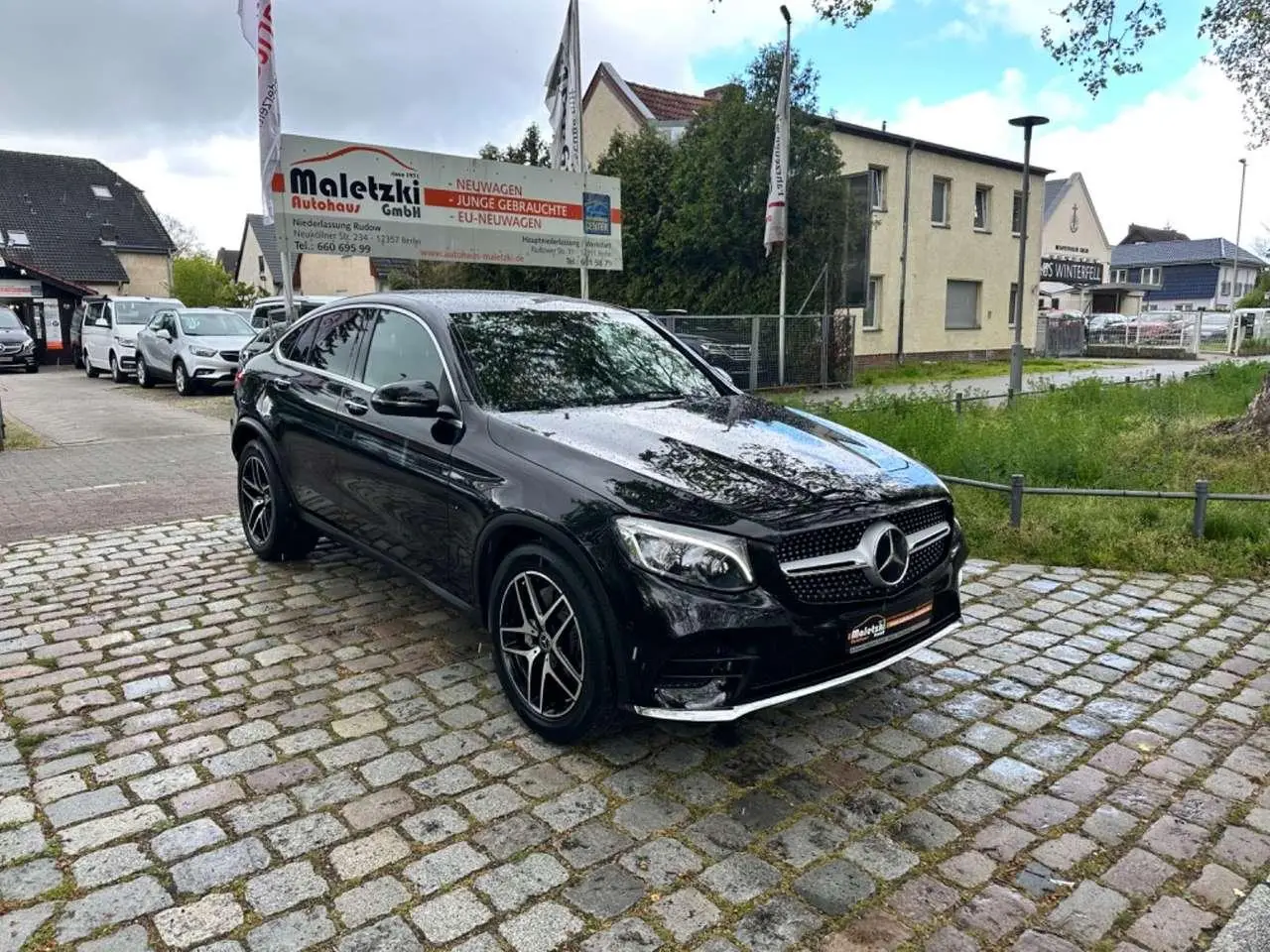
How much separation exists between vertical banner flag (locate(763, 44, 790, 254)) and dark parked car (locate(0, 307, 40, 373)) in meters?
22.0

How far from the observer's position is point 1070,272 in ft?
135

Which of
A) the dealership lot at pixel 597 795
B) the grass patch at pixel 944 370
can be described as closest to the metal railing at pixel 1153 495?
the dealership lot at pixel 597 795

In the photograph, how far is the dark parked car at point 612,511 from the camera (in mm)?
3111

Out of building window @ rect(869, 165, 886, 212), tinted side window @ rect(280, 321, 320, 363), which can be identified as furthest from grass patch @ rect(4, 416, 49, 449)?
building window @ rect(869, 165, 886, 212)

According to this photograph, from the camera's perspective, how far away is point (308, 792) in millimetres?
3244

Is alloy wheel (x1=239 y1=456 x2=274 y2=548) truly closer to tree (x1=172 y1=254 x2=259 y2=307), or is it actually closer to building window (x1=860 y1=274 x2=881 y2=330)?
building window (x1=860 y1=274 x2=881 y2=330)

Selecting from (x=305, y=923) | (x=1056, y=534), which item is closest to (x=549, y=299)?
(x=305, y=923)

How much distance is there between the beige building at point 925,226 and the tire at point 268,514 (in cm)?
2012

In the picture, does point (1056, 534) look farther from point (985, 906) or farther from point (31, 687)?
point (31, 687)

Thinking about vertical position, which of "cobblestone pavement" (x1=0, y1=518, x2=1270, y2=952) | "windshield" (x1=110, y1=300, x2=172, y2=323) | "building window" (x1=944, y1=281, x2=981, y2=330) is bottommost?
"cobblestone pavement" (x1=0, y1=518, x2=1270, y2=952)

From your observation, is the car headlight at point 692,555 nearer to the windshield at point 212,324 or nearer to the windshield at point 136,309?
the windshield at point 212,324

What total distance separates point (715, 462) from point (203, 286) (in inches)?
2005

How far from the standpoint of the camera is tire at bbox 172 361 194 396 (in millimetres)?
17781

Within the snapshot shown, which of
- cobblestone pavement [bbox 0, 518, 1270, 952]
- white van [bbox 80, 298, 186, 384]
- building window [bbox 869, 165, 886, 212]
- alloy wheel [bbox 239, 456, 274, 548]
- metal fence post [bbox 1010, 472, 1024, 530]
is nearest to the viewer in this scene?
cobblestone pavement [bbox 0, 518, 1270, 952]
